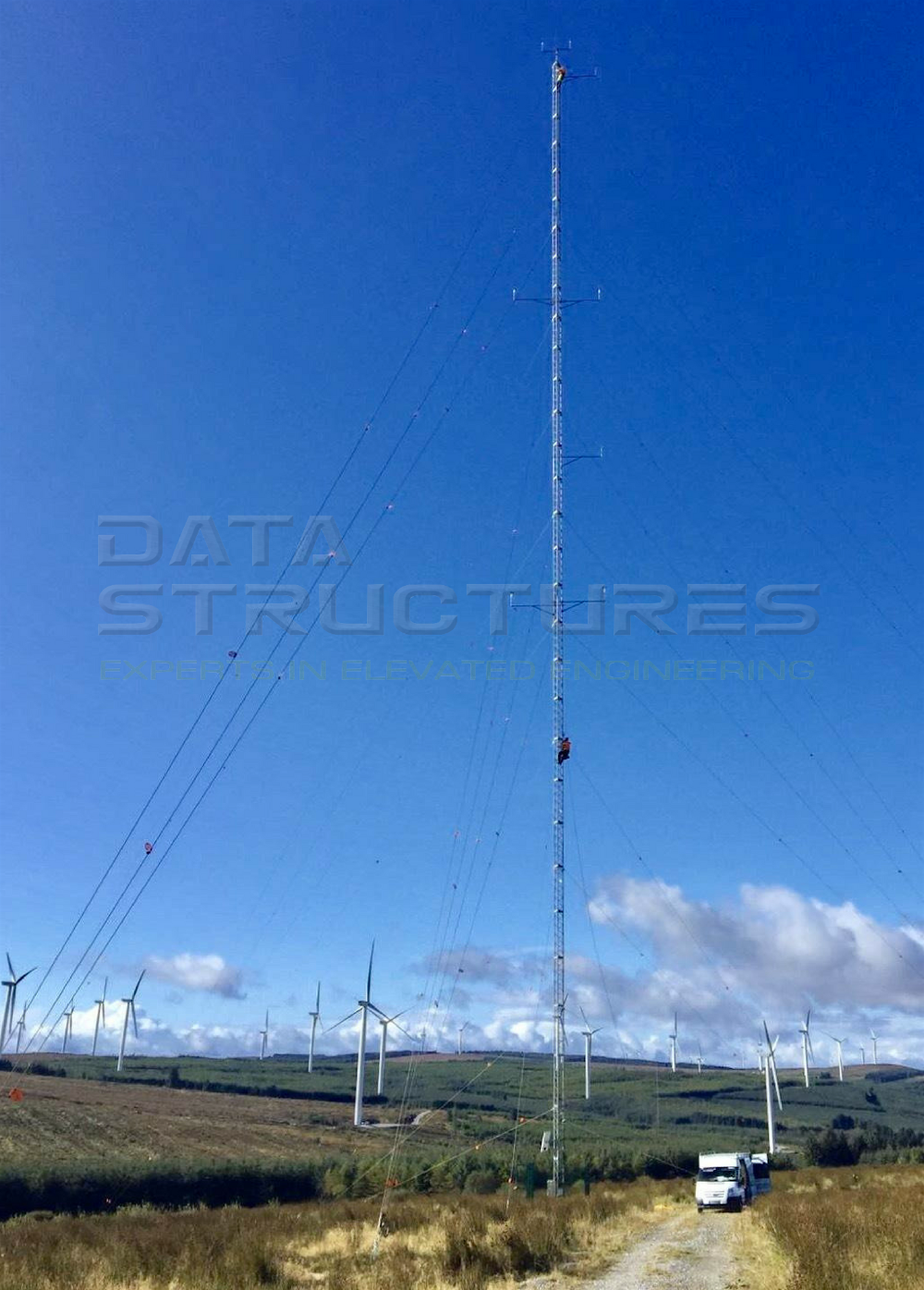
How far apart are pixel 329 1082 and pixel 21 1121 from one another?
9830 cm

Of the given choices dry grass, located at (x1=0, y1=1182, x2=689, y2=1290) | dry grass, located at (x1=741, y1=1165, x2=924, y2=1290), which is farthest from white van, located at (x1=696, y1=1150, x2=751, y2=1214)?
dry grass, located at (x1=741, y1=1165, x2=924, y2=1290)

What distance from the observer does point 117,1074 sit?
136500mm

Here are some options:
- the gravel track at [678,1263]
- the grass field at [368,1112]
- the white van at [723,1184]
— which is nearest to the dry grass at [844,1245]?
the gravel track at [678,1263]

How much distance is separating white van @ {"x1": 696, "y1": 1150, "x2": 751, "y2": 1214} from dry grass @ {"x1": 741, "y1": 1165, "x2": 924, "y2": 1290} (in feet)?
37.4

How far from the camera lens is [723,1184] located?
4247cm

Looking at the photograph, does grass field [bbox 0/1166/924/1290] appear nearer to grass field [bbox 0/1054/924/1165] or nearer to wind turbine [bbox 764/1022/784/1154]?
grass field [bbox 0/1054/924/1165]

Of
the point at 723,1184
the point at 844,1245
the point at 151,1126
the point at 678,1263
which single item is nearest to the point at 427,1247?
the point at 678,1263

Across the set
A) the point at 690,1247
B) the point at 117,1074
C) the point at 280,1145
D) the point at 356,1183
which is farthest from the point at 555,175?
the point at 117,1074

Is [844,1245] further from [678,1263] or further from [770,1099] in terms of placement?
[770,1099]

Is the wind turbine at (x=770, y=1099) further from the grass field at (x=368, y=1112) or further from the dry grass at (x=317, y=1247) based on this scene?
the dry grass at (x=317, y=1247)

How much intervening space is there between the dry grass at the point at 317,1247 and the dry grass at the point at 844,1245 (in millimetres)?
4905

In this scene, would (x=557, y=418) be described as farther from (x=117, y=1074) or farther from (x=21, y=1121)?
(x=117, y=1074)

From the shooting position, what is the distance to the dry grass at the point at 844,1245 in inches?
711

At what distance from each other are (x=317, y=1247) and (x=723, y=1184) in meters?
19.9
